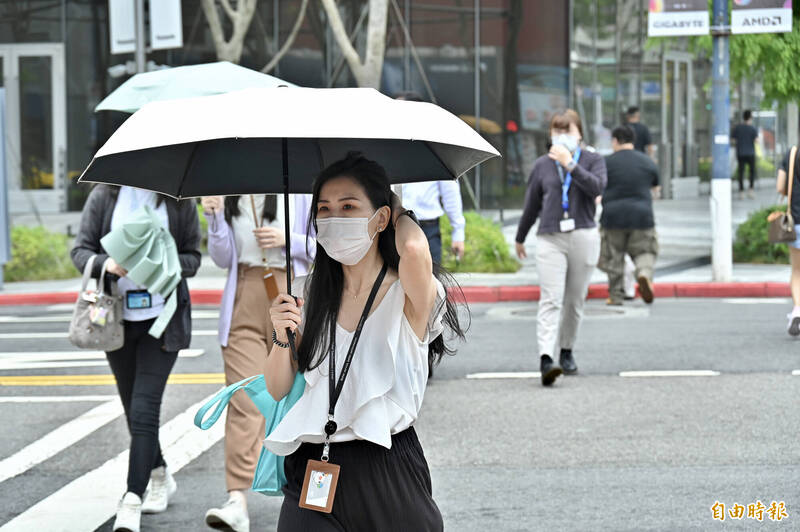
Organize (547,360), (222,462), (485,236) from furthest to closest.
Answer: (485,236)
(547,360)
(222,462)

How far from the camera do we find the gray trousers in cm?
889

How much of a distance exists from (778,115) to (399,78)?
47.2 feet

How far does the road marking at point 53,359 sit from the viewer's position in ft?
34.2

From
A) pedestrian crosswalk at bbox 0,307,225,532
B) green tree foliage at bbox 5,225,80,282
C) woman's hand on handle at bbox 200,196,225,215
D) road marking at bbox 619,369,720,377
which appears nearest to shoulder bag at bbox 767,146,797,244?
road marking at bbox 619,369,720,377

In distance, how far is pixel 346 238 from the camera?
11.6ft

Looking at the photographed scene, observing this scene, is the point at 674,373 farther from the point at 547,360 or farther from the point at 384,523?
the point at 384,523

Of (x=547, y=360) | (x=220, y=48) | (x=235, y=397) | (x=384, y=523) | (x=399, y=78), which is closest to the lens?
(x=384, y=523)

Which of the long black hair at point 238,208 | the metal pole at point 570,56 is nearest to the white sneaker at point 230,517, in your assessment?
the long black hair at point 238,208

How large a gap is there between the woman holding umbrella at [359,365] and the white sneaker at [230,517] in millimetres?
1989

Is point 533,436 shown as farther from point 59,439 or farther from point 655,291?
point 655,291

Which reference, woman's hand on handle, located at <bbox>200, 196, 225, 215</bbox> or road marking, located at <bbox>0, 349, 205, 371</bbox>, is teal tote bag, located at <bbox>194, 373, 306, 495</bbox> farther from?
road marking, located at <bbox>0, 349, 205, 371</bbox>

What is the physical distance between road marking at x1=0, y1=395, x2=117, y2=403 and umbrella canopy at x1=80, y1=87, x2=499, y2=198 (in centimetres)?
511

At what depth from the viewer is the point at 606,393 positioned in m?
8.73

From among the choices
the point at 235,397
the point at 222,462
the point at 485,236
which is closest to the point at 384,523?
Result: the point at 235,397
